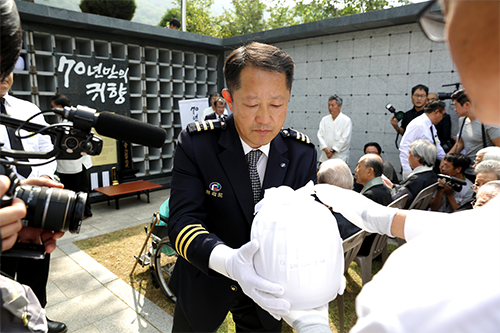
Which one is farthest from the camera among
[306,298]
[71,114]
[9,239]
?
[306,298]

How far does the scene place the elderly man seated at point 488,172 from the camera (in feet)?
8.95

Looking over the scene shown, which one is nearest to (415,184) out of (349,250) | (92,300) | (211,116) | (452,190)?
(452,190)

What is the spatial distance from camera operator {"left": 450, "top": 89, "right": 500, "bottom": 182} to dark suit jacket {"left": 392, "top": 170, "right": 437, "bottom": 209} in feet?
2.02

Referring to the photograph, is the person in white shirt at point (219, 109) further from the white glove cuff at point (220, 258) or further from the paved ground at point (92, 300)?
the white glove cuff at point (220, 258)

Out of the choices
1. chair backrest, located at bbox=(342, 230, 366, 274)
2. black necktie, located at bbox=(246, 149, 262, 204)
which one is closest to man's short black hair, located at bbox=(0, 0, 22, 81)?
black necktie, located at bbox=(246, 149, 262, 204)

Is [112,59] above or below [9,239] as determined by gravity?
above

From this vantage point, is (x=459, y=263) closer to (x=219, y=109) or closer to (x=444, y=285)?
(x=444, y=285)

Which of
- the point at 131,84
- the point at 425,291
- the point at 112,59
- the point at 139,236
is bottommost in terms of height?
the point at 139,236

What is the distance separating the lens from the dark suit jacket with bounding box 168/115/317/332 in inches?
58.4

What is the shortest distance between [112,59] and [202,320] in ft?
20.2

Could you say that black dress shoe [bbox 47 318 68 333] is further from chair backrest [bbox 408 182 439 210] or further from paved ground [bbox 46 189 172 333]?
chair backrest [bbox 408 182 439 210]

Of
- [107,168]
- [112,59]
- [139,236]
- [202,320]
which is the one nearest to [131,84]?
[112,59]

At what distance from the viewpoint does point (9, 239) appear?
2.37 ft

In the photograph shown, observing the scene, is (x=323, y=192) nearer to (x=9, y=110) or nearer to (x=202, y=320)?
(x=202, y=320)
